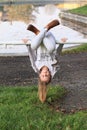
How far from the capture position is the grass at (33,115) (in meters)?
5.36

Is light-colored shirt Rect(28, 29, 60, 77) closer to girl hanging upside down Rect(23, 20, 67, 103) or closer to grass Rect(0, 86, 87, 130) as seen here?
girl hanging upside down Rect(23, 20, 67, 103)

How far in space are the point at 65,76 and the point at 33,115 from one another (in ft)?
8.39

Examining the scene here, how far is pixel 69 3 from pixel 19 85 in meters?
30.3

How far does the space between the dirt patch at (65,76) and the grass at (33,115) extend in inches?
10.9

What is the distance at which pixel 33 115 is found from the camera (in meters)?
5.63

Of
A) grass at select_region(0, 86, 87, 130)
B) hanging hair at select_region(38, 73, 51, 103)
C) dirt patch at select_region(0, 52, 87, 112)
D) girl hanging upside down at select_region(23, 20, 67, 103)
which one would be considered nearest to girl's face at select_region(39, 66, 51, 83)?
girl hanging upside down at select_region(23, 20, 67, 103)

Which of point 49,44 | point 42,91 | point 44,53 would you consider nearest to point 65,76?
point 42,91

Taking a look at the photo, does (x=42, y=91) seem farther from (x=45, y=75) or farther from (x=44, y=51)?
(x=44, y=51)

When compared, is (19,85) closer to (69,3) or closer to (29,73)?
(29,73)

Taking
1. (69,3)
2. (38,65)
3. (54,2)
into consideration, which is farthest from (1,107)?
(54,2)

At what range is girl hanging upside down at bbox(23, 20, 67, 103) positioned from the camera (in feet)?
18.6

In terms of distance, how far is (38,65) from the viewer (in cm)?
586

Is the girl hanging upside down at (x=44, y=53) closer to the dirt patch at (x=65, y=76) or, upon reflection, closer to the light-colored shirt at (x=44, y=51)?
the light-colored shirt at (x=44, y=51)

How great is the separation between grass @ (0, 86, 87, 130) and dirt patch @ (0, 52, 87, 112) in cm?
28
